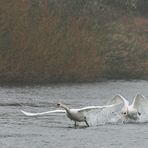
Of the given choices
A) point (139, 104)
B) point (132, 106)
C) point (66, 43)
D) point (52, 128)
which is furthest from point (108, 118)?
point (66, 43)

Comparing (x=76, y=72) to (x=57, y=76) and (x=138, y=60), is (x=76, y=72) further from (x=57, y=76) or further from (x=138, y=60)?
(x=138, y=60)

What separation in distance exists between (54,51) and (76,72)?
86.9 inches

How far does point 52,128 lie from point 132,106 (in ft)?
14.3

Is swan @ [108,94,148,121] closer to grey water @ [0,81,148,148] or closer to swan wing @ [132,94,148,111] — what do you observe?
swan wing @ [132,94,148,111]

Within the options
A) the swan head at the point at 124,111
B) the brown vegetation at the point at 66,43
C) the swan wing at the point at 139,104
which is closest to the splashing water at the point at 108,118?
the swan head at the point at 124,111

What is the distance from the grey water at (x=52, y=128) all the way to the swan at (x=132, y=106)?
1.41ft

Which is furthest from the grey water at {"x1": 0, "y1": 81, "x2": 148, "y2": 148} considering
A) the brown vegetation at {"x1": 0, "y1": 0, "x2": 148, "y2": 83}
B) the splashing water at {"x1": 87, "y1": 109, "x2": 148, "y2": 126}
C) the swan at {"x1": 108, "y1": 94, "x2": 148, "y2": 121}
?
the brown vegetation at {"x1": 0, "y1": 0, "x2": 148, "y2": 83}

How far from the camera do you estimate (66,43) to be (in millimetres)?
55438

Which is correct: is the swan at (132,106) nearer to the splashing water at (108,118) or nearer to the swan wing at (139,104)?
the swan wing at (139,104)

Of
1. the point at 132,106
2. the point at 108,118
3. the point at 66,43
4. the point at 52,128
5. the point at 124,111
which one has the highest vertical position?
the point at 66,43

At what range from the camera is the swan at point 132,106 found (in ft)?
101

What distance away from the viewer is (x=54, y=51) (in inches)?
2146

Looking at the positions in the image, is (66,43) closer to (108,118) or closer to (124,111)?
(124,111)

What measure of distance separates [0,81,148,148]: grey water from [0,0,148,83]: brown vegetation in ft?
22.9
